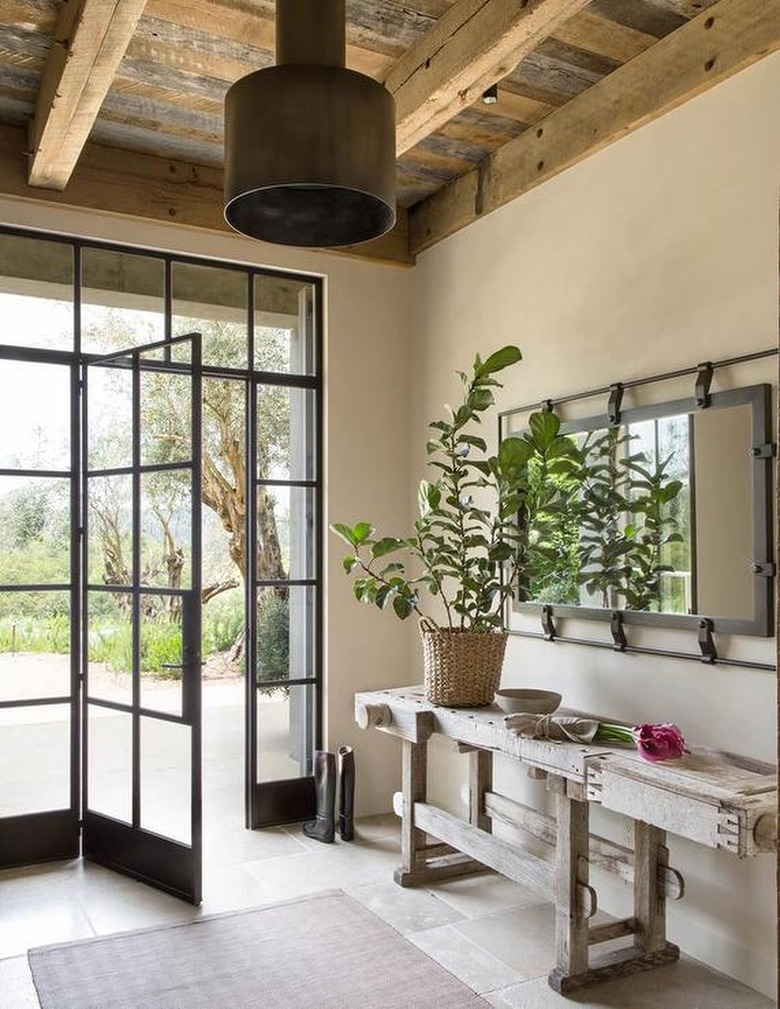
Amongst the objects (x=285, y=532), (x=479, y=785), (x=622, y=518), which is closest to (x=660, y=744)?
(x=622, y=518)

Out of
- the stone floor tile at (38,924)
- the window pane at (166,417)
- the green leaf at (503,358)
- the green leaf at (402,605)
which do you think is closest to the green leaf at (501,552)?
the green leaf at (402,605)

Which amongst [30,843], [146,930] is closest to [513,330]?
[146,930]

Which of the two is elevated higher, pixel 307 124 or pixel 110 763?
pixel 307 124

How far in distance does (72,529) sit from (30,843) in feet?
4.42

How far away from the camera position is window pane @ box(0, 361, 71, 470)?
3.90 m

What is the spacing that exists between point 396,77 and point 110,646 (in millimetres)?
2527

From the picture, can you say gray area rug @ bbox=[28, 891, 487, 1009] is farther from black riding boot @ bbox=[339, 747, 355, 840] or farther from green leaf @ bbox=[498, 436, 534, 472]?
green leaf @ bbox=[498, 436, 534, 472]

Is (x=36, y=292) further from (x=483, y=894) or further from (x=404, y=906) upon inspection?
(x=483, y=894)

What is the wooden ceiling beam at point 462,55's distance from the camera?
2.59 meters

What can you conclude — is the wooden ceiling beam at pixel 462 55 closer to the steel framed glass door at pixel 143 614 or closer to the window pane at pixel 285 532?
the steel framed glass door at pixel 143 614

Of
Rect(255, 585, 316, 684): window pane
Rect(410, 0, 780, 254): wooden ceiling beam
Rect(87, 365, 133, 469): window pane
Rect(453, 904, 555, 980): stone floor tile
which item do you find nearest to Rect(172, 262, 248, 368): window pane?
Rect(87, 365, 133, 469): window pane

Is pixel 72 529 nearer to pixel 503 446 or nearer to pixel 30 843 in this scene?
pixel 30 843

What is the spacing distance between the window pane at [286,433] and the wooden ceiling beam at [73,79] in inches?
52.1

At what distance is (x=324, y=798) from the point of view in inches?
166
